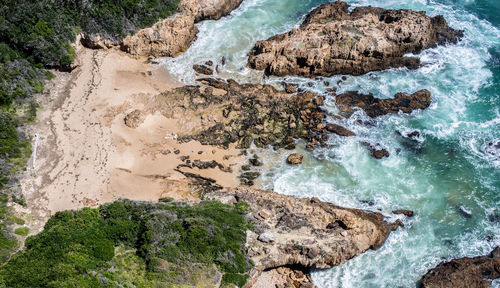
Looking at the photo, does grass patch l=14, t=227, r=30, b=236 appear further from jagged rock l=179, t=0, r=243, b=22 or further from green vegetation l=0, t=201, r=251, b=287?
jagged rock l=179, t=0, r=243, b=22

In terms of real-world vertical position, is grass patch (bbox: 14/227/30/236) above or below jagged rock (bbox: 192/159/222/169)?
above

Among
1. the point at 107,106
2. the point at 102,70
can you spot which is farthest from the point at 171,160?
the point at 102,70

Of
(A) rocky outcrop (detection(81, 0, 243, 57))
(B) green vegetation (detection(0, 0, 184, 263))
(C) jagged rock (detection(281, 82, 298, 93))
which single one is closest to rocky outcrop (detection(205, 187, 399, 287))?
(C) jagged rock (detection(281, 82, 298, 93))

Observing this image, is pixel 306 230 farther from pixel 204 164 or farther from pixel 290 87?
pixel 290 87

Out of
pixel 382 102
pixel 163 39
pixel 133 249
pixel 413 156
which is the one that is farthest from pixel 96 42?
pixel 413 156

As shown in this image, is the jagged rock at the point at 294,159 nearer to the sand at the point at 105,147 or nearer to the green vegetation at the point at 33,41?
the sand at the point at 105,147

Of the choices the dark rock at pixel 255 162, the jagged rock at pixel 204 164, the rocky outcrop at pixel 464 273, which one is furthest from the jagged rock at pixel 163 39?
the rocky outcrop at pixel 464 273
